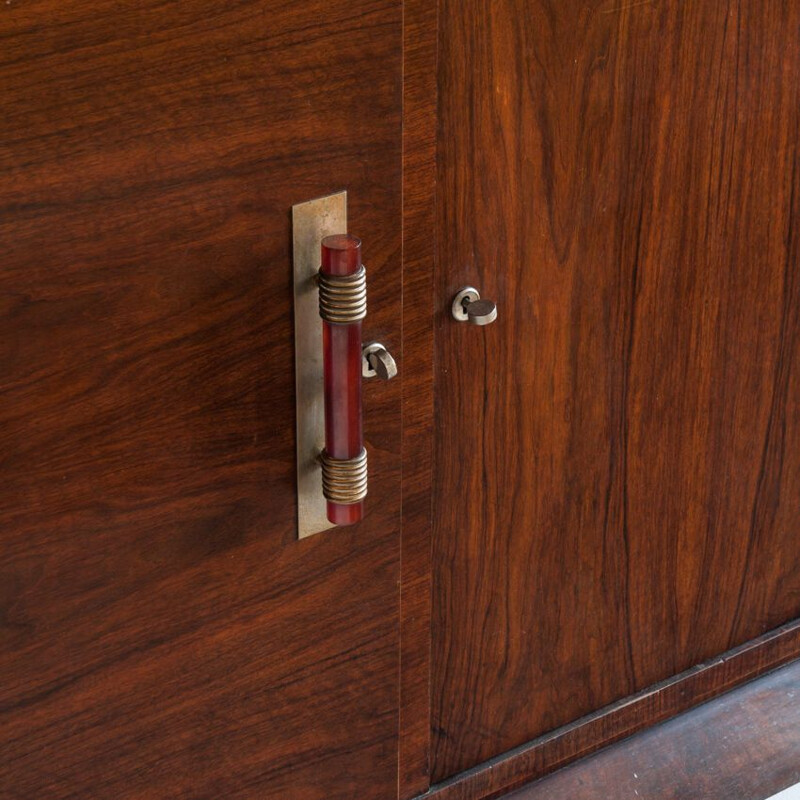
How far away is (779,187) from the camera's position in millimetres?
875

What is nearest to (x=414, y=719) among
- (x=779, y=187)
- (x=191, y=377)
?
(x=191, y=377)

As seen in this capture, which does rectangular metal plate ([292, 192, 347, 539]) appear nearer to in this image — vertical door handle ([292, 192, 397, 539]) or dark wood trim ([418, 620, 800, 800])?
vertical door handle ([292, 192, 397, 539])

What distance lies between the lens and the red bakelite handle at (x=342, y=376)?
639mm

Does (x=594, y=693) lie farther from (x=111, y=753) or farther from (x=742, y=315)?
(x=111, y=753)

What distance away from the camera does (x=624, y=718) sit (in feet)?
3.29

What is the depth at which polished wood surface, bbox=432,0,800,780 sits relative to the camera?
0.75 m

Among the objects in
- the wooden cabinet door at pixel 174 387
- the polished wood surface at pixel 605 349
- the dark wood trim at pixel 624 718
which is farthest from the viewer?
the dark wood trim at pixel 624 718

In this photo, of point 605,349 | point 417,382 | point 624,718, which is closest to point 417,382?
point 417,382

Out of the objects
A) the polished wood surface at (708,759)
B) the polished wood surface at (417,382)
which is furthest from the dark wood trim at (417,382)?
the polished wood surface at (708,759)

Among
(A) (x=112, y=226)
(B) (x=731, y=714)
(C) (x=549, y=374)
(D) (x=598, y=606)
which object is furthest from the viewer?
→ (B) (x=731, y=714)

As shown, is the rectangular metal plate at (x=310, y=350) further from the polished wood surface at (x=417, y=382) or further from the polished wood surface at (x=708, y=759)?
the polished wood surface at (x=708, y=759)

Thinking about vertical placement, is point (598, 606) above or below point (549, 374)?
below

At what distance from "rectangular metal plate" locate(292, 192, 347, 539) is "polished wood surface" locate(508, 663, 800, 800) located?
36cm

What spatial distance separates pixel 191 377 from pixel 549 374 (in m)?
0.27
